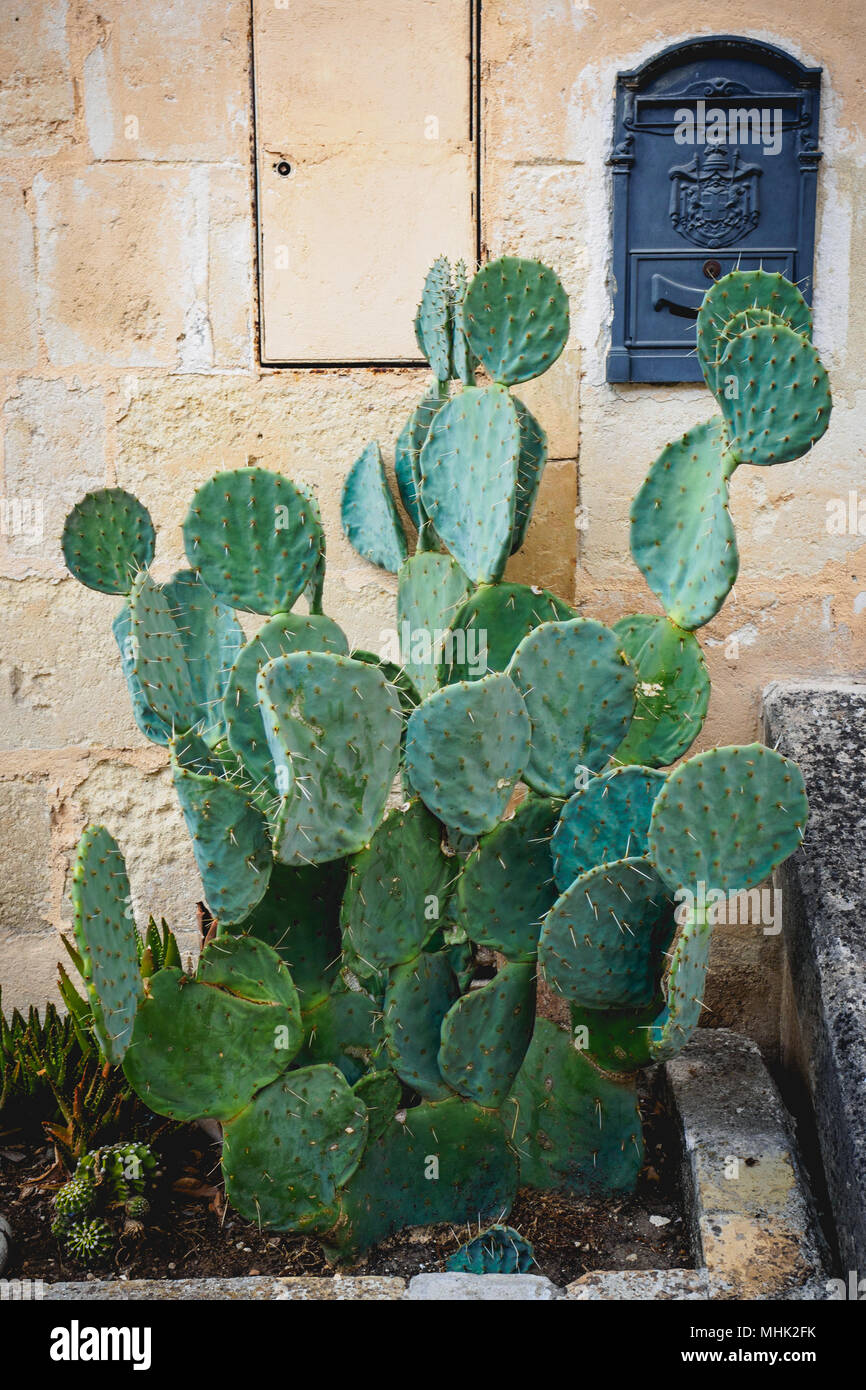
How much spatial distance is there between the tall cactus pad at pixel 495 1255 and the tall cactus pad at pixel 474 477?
44.9 inches

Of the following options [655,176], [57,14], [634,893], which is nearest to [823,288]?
[655,176]

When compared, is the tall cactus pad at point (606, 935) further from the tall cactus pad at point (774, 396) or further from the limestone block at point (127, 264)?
the limestone block at point (127, 264)

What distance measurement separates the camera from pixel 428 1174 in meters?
2.04

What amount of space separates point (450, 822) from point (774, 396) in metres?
0.89

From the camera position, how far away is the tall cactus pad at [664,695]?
6.96 ft

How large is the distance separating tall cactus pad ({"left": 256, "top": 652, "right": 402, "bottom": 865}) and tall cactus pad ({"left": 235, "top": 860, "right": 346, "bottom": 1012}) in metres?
0.24

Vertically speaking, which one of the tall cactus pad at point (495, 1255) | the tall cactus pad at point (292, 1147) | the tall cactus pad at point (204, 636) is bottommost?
the tall cactus pad at point (495, 1255)

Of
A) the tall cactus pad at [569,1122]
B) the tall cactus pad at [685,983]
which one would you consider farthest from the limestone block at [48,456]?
the tall cactus pad at [685,983]

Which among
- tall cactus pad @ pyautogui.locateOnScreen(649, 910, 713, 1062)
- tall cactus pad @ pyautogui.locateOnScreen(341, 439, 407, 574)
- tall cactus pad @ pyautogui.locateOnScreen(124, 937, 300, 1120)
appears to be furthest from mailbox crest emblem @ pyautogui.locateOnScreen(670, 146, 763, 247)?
tall cactus pad @ pyautogui.locateOnScreen(124, 937, 300, 1120)

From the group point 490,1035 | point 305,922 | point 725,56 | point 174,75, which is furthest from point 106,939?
point 725,56

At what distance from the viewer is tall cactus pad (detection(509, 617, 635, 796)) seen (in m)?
1.92

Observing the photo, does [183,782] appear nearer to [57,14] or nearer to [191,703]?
[191,703]

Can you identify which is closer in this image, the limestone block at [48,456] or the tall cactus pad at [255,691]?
the tall cactus pad at [255,691]

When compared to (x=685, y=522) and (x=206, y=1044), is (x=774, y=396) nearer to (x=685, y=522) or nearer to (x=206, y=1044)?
(x=685, y=522)
